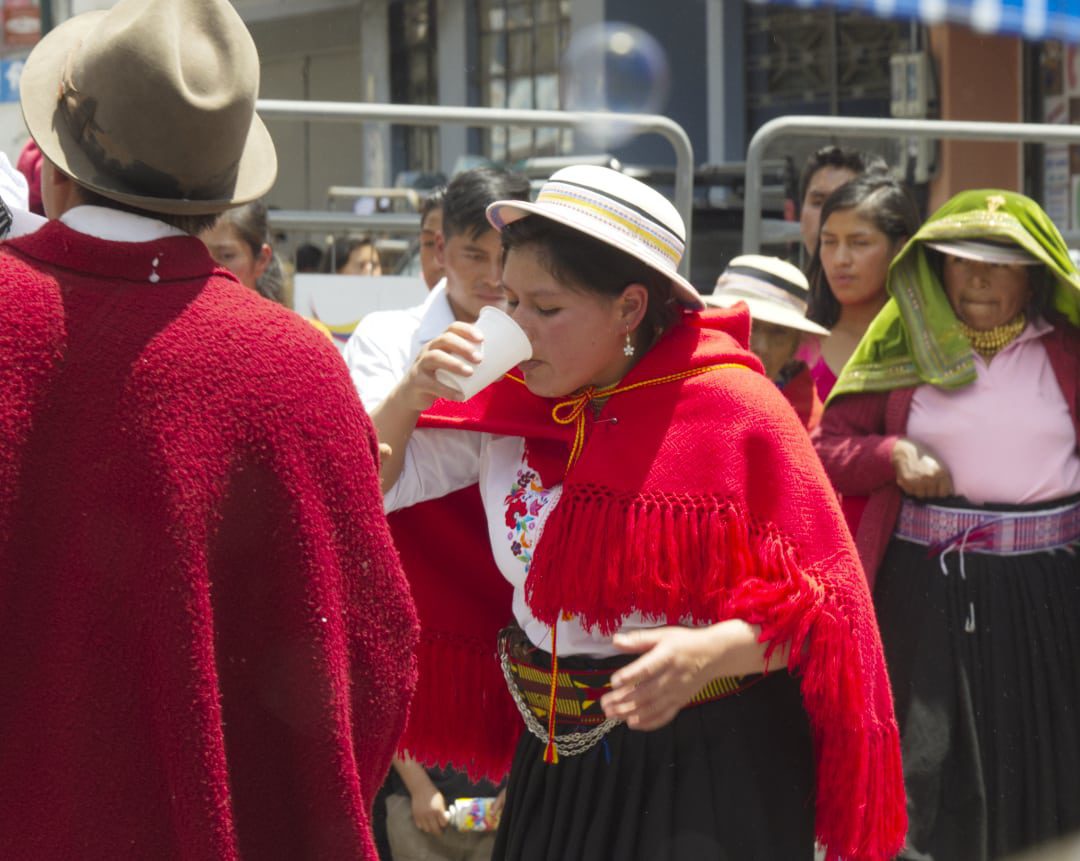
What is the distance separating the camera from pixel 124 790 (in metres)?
1.77

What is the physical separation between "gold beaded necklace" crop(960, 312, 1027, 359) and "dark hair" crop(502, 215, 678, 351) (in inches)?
68.0

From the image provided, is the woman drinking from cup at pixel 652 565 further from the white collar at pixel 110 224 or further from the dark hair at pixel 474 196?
the dark hair at pixel 474 196

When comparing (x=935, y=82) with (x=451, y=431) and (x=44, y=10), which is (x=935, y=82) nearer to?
(x=44, y=10)

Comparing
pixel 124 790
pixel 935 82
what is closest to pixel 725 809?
pixel 124 790

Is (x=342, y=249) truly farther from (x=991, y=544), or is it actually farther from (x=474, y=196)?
(x=991, y=544)

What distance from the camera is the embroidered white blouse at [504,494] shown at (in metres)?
2.74

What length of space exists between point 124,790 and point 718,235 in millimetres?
6705

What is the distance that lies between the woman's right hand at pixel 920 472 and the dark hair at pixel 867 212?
1.04 meters

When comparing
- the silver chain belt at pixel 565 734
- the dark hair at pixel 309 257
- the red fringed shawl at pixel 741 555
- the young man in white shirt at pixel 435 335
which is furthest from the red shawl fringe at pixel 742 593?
the dark hair at pixel 309 257

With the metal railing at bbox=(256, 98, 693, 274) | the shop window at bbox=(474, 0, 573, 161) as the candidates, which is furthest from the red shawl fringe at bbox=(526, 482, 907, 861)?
the shop window at bbox=(474, 0, 573, 161)

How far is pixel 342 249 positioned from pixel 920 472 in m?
3.48

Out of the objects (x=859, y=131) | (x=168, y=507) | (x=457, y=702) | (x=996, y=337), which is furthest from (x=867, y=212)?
(x=168, y=507)

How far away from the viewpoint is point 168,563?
5.66 feet

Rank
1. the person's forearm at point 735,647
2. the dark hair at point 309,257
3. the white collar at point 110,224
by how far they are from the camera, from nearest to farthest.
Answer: the white collar at point 110,224 → the person's forearm at point 735,647 → the dark hair at point 309,257
